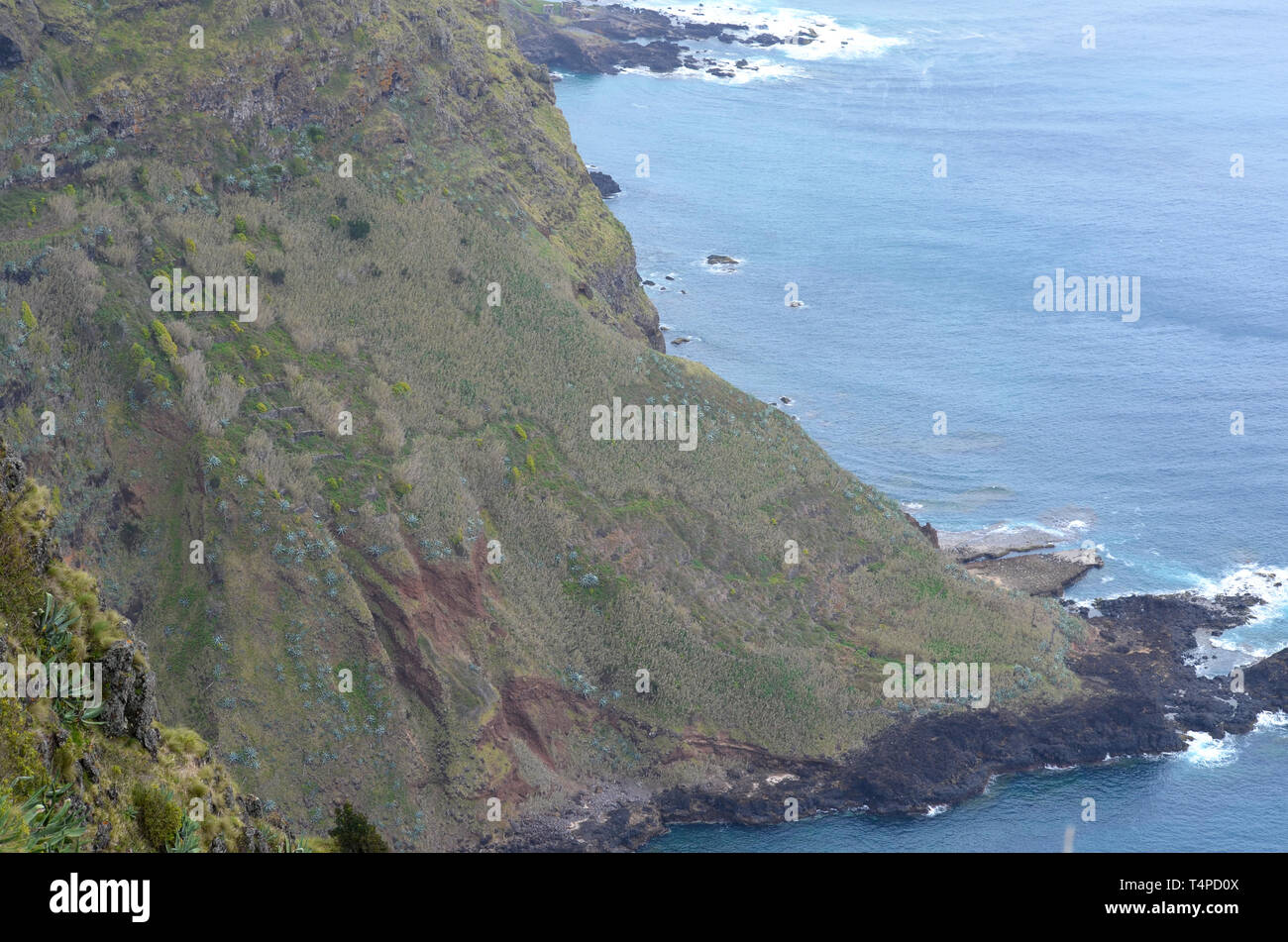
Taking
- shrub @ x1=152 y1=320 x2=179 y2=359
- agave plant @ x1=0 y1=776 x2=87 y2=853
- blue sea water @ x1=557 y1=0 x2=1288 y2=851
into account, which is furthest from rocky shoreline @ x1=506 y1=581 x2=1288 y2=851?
agave plant @ x1=0 y1=776 x2=87 y2=853

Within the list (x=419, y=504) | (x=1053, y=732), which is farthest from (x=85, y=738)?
(x=1053, y=732)

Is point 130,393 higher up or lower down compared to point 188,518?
higher up

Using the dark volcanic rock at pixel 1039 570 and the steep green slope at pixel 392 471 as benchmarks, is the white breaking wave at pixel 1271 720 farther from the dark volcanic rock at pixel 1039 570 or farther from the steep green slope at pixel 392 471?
the dark volcanic rock at pixel 1039 570

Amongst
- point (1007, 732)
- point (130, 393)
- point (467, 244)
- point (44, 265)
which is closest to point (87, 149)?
point (44, 265)

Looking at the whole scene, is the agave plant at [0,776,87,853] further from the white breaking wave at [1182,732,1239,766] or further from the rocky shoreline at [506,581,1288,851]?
the white breaking wave at [1182,732,1239,766]

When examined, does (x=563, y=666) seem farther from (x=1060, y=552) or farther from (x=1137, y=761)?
(x=1060, y=552)

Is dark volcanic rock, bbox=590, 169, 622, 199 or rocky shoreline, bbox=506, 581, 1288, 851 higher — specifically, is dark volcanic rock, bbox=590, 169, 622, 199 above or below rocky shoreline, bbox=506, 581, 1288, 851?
above

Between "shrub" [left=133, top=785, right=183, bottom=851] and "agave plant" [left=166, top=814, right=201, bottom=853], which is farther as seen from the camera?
"shrub" [left=133, top=785, right=183, bottom=851]
